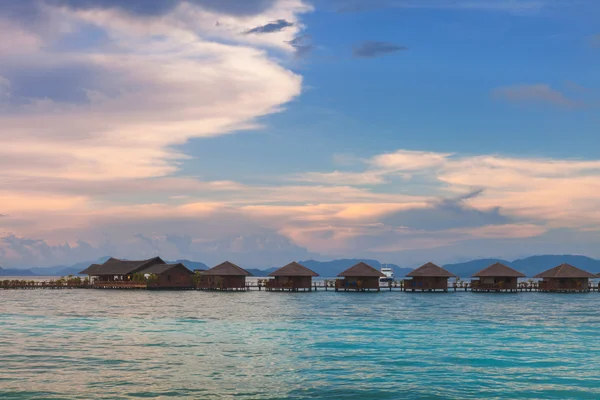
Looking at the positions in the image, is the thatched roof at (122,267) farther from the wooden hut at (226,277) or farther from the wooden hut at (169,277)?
the wooden hut at (226,277)

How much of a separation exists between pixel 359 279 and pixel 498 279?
63.5 ft

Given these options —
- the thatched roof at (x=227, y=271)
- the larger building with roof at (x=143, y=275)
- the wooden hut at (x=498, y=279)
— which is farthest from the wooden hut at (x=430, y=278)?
the larger building with roof at (x=143, y=275)

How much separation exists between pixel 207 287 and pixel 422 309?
4111 cm

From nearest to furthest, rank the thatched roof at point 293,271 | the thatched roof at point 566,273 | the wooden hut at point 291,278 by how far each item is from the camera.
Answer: the thatched roof at point 293,271
the wooden hut at point 291,278
the thatched roof at point 566,273

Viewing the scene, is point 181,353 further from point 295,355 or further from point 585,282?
point 585,282

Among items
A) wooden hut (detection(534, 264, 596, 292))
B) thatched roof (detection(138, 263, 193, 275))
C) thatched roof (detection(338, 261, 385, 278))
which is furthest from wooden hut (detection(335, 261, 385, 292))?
thatched roof (detection(138, 263, 193, 275))

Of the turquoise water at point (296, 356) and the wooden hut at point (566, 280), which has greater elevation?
the wooden hut at point (566, 280)

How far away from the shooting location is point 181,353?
27.5m

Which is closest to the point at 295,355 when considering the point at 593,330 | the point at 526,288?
the point at 593,330

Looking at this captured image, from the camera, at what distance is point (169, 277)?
297 ft

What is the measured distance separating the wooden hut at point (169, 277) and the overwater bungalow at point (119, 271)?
2583 mm

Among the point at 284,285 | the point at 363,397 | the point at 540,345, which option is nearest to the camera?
the point at 363,397

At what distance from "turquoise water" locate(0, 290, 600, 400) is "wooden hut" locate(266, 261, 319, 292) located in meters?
36.8

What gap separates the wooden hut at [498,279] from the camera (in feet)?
277
